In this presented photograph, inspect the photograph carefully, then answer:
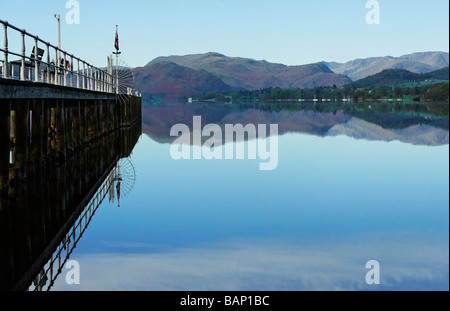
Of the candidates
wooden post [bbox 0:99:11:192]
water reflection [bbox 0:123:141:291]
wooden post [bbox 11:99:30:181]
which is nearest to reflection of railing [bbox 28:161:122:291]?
water reflection [bbox 0:123:141:291]

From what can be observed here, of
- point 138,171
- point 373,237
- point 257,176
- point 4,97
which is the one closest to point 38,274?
point 4,97

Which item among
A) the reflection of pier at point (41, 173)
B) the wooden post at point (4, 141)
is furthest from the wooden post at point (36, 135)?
the wooden post at point (4, 141)

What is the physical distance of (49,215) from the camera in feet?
41.1

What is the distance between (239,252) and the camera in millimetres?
10359

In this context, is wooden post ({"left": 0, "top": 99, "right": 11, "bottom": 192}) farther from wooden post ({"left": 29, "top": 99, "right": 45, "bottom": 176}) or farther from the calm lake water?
wooden post ({"left": 29, "top": 99, "right": 45, "bottom": 176})

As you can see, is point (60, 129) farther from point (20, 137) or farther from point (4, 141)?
point (4, 141)

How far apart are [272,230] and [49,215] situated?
4.93 metres

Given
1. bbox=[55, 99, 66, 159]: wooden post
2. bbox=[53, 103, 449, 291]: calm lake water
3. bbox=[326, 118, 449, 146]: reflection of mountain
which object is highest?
bbox=[55, 99, 66, 159]: wooden post

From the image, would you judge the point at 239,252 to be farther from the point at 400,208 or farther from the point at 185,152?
the point at 185,152

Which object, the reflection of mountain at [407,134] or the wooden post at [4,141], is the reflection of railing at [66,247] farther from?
the reflection of mountain at [407,134]

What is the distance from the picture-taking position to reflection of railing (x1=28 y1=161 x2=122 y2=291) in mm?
8352

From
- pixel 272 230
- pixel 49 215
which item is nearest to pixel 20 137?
pixel 49 215

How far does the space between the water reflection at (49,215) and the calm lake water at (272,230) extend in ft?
1.15
